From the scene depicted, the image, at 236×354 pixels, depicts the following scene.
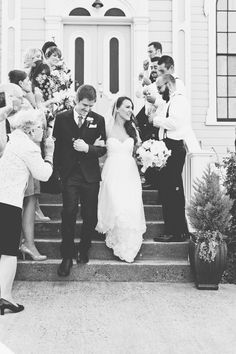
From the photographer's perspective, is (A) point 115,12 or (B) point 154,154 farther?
(A) point 115,12

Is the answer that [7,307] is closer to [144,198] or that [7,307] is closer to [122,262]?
[122,262]

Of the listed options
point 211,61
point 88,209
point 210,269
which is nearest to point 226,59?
point 211,61

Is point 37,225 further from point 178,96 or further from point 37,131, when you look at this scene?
point 178,96

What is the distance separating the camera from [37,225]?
7230 millimetres

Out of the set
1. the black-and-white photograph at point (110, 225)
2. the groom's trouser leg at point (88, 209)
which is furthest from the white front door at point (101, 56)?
the groom's trouser leg at point (88, 209)

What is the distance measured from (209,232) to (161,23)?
599cm

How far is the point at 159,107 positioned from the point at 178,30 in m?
4.05

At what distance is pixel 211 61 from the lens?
11.1 metres

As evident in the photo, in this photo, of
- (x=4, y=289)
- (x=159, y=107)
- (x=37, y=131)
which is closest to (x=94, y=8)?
(x=159, y=107)

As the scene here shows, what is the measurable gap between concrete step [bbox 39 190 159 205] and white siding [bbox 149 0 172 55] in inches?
154

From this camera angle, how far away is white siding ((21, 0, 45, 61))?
1096 cm

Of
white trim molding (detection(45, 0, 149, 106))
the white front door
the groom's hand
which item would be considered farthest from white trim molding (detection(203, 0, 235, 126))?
the groom's hand

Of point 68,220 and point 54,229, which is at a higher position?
point 68,220

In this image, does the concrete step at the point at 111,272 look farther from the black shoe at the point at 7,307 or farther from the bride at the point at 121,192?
the black shoe at the point at 7,307
